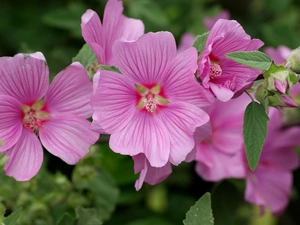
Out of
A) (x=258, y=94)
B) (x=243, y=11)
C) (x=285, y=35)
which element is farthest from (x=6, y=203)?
(x=243, y=11)

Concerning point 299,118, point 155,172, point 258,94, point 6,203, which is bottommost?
point 299,118

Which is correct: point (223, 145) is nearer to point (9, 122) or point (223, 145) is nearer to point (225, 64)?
point (225, 64)

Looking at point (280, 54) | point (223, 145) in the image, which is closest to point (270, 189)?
point (223, 145)

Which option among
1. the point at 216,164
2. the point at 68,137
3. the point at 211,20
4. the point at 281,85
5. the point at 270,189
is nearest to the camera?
the point at 281,85

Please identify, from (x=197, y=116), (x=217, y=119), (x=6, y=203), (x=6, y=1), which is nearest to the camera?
(x=197, y=116)

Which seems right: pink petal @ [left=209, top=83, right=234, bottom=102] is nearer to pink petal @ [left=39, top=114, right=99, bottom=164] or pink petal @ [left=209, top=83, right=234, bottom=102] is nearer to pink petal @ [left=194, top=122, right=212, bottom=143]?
pink petal @ [left=194, top=122, right=212, bottom=143]

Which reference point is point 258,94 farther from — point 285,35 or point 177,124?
point 285,35

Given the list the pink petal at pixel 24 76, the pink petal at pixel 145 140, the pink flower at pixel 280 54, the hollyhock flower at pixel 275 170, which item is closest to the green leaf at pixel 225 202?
the hollyhock flower at pixel 275 170
